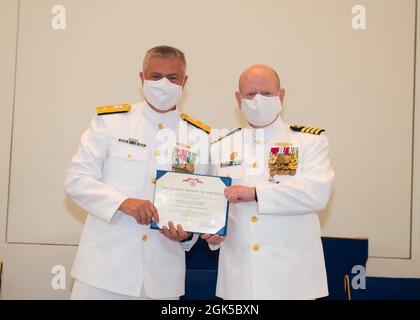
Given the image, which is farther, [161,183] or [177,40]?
[177,40]

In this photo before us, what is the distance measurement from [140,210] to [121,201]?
110mm

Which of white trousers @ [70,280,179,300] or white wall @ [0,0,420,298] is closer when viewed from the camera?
white trousers @ [70,280,179,300]

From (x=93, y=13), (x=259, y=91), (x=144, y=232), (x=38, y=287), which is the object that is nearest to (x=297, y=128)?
(x=259, y=91)

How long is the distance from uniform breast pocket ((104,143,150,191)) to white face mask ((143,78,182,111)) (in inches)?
10.9

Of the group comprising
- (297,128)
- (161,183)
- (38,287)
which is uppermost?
(297,128)

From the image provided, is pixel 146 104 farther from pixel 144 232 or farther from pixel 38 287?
pixel 38 287

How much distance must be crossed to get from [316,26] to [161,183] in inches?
86.1

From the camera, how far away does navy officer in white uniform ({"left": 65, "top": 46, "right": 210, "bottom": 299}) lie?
7.93 ft

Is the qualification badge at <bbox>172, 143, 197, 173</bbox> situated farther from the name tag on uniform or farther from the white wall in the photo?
the white wall

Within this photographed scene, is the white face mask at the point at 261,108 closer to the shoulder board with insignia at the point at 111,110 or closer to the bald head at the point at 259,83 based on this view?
the bald head at the point at 259,83

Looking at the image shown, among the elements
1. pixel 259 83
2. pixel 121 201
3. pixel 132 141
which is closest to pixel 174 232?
pixel 121 201

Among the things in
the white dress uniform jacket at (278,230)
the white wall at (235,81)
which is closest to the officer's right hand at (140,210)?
the white dress uniform jacket at (278,230)

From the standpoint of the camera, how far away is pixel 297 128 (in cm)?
264

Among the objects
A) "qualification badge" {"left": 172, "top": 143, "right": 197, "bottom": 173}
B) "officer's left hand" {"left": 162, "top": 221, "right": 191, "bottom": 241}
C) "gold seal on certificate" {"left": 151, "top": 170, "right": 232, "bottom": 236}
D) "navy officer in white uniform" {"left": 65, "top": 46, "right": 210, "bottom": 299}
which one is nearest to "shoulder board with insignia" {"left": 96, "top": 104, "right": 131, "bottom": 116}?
"navy officer in white uniform" {"left": 65, "top": 46, "right": 210, "bottom": 299}
